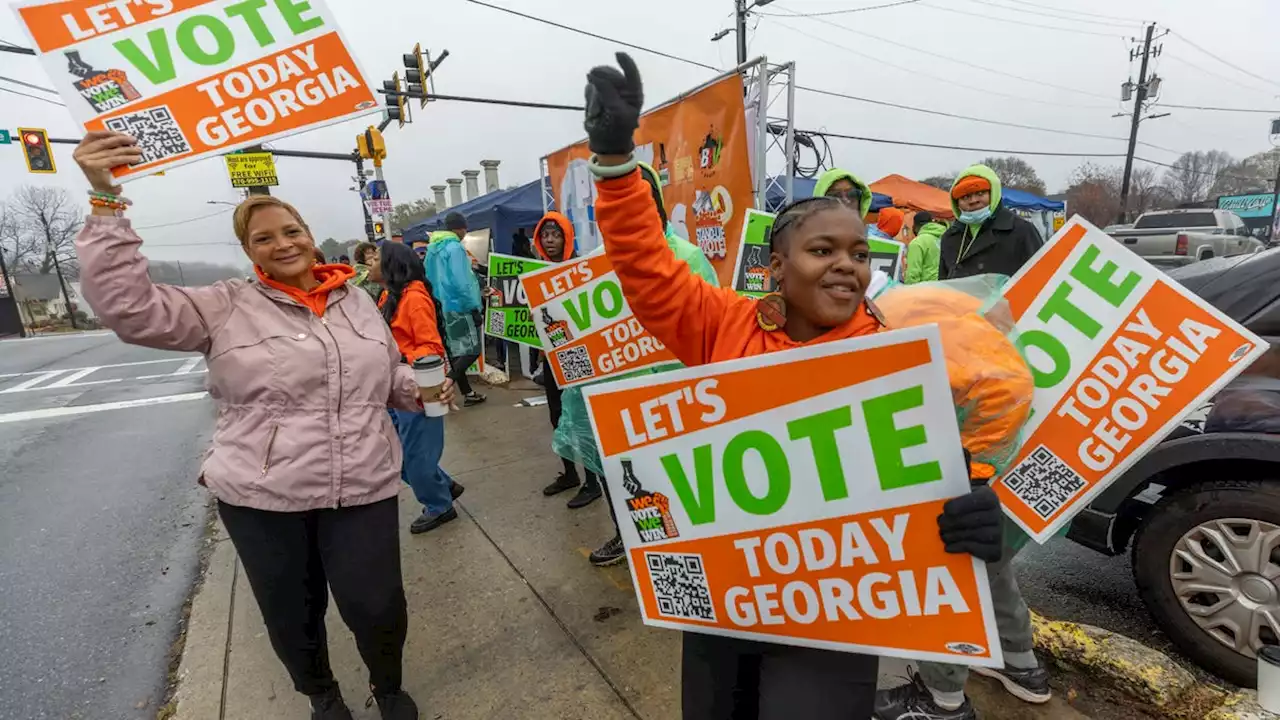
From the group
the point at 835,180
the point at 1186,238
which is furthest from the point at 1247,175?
the point at 835,180

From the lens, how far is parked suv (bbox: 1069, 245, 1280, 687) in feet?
7.25

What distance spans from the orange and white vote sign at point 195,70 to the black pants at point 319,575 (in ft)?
3.83

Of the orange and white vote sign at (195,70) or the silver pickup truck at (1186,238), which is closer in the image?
the orange and white vote sign at (195,70)

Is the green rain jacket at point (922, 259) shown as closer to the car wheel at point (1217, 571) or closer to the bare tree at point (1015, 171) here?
the car wheel at point (1217, 571)

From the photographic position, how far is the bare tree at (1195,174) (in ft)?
164

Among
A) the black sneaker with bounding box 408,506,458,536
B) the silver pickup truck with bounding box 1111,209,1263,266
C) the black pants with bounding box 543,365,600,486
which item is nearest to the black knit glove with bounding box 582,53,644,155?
the black pants with bounding box 543,365,600,486

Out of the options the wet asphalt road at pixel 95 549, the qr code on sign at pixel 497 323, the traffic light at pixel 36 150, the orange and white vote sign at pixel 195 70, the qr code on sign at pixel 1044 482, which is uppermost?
the traffic light at pixel 36 150

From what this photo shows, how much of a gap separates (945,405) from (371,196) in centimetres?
1692

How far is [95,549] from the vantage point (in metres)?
4.14

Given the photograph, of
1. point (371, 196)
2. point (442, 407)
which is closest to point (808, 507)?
point (442, 407)

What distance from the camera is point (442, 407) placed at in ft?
7.61

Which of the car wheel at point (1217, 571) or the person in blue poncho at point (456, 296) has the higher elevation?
the person in blue poncho at point (456, 296)

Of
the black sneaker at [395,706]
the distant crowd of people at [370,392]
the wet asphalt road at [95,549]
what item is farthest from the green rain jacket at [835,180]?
the wet asphalt road at [95,549]

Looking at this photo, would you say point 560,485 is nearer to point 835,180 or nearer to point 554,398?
point 554,398
